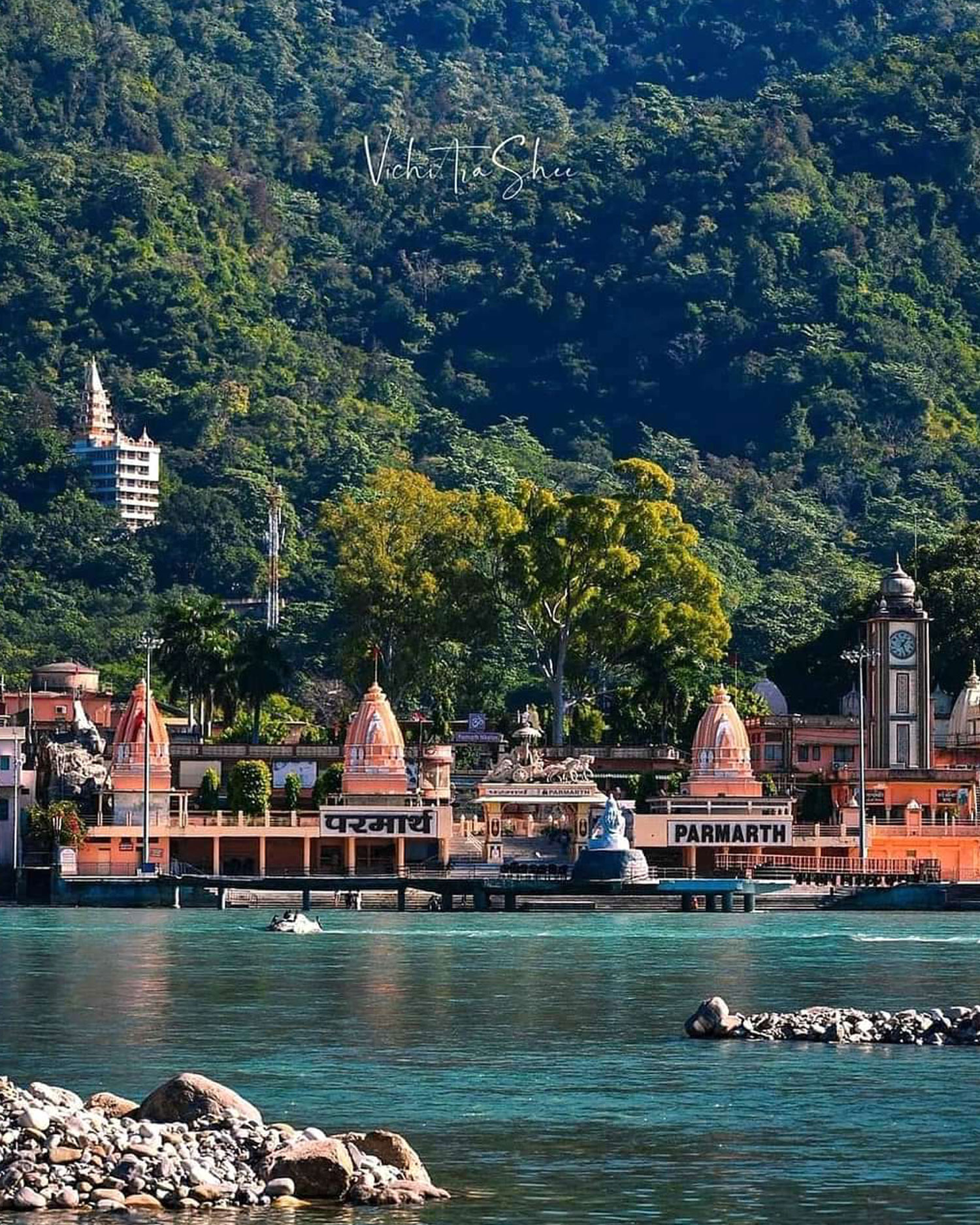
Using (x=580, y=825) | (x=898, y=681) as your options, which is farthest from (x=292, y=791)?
(x=898, y=681)

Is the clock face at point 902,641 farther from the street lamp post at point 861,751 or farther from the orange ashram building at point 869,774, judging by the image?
the street lamp post at point 861,751

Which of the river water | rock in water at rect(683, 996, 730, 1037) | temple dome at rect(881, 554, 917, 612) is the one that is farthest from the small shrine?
rock in water at rect(683, 996, 730, 1037)

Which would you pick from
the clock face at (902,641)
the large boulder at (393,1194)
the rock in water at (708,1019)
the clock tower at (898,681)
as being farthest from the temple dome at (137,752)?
the large boulder at (393,1194)

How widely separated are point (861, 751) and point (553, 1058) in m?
70.0

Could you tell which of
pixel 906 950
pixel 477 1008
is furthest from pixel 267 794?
pixel 477 1008

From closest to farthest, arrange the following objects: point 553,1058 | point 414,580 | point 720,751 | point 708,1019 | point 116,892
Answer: point 553,1058, point 708,1019, point 116,892, point 720,751, point 414,580

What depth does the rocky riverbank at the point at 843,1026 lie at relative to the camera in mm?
65125

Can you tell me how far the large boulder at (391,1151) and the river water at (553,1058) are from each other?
0.77 meters

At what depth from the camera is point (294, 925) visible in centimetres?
10356

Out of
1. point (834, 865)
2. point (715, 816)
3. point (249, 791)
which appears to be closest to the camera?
point (834, 865)

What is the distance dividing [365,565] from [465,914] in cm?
4148

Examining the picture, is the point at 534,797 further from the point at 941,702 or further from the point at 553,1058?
the point at 553,1058

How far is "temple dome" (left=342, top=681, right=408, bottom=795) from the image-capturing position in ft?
432

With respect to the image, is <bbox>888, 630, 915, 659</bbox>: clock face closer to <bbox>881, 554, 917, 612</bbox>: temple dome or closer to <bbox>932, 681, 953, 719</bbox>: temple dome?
<bbox>881, 554, 917, 612</bbox>: temple dome
